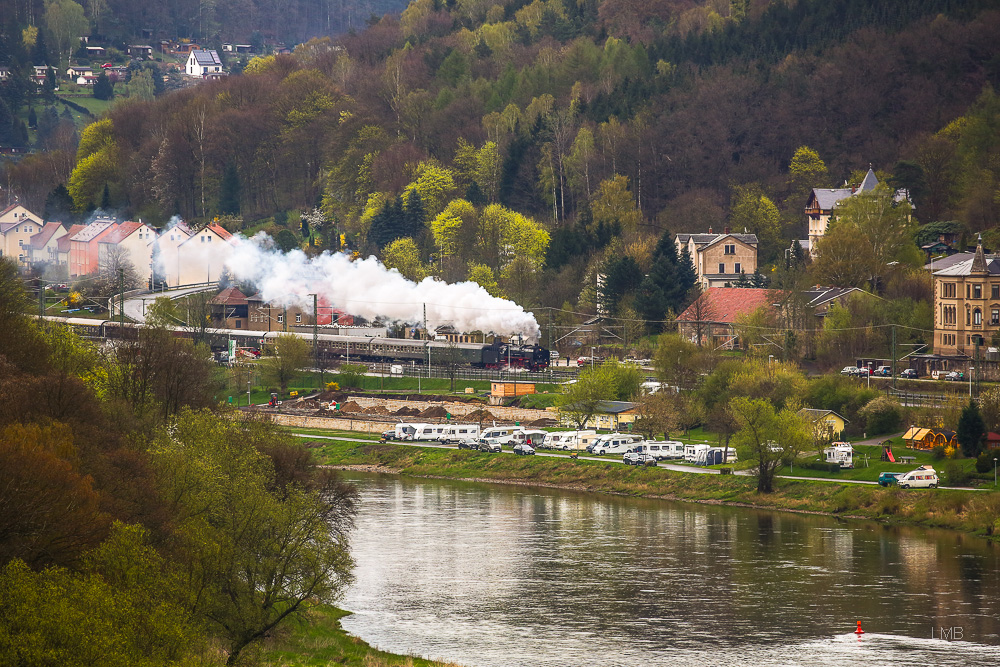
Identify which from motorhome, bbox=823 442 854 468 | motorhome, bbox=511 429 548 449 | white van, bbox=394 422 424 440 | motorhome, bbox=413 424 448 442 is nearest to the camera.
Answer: motorhome, bbox=823 442 854 468

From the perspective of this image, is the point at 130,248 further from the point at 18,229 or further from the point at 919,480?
the point at 919,480

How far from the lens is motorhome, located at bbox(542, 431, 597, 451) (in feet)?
251

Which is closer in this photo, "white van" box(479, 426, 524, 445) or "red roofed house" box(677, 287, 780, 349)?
"white van" box(479, 426, 524, 445)

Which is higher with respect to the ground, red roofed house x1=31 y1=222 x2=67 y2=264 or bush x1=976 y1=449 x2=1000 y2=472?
red roofed house x1=31 y1=222 x2=67 y2=264

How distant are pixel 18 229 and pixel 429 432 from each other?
7695 centimetres

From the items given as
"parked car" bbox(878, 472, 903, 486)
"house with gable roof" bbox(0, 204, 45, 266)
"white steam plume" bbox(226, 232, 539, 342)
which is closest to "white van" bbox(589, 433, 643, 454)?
"parked car" bbox(878, 472, 903, 486)

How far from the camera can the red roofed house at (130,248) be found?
12975 cm

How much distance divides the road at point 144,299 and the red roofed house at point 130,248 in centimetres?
610

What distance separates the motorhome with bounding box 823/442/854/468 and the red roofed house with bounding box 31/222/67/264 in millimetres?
91159

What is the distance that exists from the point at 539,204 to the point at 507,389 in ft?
143

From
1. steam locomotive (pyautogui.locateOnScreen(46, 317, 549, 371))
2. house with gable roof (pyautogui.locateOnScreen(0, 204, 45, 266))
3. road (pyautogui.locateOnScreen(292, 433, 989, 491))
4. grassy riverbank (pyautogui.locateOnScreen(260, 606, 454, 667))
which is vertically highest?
house with gable roof (pyautogui.locateOnScreen(0, 204, 45, 266))

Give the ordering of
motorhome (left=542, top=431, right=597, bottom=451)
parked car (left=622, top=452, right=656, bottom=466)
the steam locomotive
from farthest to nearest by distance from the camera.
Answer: the steam locomotive → motorhome (left=542, top=431, right=597, bottom=451) → parked car (left=622, top=452, right=656, bottom=466)

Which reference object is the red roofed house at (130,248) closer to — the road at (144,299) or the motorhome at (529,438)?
the road at (144,299)

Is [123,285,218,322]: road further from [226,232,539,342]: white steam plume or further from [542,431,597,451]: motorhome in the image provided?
[542,431,597,451]: motorhome
